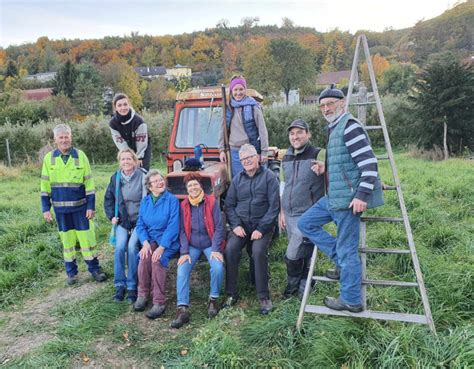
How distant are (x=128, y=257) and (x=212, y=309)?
117cm

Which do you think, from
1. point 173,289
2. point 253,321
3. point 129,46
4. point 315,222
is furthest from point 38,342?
point 129,46

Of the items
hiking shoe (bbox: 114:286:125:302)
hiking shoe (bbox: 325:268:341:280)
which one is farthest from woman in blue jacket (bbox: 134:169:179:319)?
hiking shoe (bbox: 325:268:341:280)

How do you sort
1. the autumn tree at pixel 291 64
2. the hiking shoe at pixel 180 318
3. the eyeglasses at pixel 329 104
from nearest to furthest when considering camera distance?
the eyeglasses at pixel 329 104
the hiking shoe at pixel 180 318
the autumn tree at pixel 291 64

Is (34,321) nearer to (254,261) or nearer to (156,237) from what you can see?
(156,237)

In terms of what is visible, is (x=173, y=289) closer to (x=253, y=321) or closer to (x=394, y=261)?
(x=253, y=321)

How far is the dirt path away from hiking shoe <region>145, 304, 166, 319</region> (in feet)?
3.04

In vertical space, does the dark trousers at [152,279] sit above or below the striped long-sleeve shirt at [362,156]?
below

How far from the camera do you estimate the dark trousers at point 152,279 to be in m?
4.20

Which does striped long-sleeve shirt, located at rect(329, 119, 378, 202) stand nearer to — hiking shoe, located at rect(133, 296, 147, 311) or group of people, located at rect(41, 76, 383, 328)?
group of people, located at rect(41, 76, 383, 328)

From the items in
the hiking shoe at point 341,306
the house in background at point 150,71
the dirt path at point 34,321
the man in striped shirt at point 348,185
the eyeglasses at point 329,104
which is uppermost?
the house in background at point 150,71

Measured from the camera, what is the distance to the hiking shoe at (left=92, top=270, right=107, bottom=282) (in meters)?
5.12

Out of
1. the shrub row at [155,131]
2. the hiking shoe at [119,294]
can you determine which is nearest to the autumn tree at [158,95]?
the shrub row at [155,131]

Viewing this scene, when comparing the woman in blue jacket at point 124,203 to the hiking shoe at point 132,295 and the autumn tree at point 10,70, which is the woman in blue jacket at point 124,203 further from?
the autumn tree at point 10,70

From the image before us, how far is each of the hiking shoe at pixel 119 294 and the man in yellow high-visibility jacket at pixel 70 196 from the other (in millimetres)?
639
